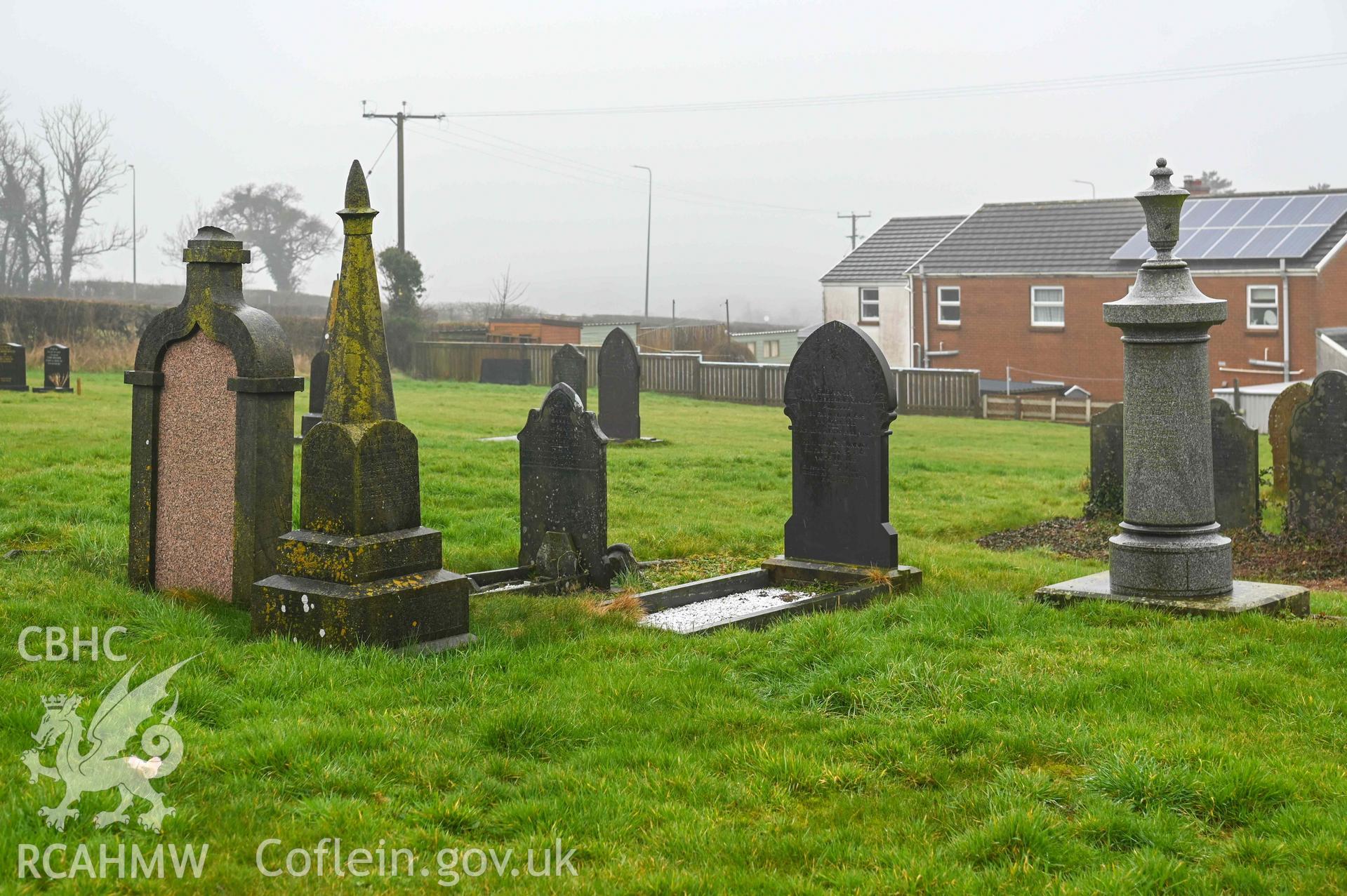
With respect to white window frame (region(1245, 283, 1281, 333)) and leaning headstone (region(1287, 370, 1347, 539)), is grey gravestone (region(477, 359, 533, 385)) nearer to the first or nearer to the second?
white window frame (region(1245, 283, 1281, 333))

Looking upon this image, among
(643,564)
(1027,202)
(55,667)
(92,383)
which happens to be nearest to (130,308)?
(92,383)

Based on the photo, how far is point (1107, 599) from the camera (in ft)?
25.2

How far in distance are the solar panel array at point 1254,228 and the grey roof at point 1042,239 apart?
1.77ft

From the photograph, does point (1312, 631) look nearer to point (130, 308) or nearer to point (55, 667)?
point (55, 667)

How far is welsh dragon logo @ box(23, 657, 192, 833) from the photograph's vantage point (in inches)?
163

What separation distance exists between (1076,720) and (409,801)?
2825 mm

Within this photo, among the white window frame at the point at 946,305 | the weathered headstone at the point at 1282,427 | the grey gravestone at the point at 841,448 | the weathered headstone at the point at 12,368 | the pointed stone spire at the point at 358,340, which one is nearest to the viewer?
the pointed stone spire at the point at 358,340

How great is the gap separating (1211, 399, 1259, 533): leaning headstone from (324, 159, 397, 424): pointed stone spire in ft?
27.8

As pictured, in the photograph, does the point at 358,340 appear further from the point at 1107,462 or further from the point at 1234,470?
the point at 1107,462

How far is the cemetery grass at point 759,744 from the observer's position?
159 inches

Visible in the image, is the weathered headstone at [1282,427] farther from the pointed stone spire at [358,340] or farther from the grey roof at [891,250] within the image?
the grey roof at [891,250]

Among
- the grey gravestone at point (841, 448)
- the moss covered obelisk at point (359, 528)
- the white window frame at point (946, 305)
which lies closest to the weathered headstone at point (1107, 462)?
the grey gravestone at point (841, 448)

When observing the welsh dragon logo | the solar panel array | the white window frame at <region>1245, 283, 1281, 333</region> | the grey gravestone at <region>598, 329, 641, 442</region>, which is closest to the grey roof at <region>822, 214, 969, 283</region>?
the solar panel array

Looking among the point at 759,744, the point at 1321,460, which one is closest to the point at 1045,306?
the point at 1321,460
